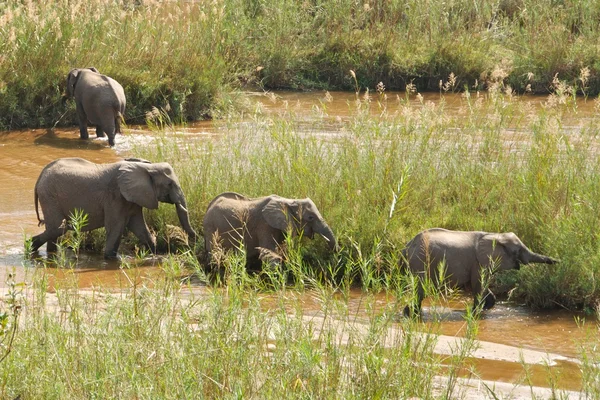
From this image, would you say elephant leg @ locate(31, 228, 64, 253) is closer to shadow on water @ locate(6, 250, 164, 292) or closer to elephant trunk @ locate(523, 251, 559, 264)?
shadow on water @ locate(6, 250, 164, 292)

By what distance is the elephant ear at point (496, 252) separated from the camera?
7984mm

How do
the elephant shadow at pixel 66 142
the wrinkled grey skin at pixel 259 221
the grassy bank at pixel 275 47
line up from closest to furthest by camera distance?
the wrinkled grey skin at pixel 259 221 → the elephant shadow at pixel 66 142 → the grassy bank at pixel 275 47

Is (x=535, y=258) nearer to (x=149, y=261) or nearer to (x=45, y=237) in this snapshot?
(x=149, y=261)

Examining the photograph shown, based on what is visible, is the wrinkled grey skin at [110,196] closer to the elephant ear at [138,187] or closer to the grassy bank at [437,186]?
the elephant ear at [138,187]

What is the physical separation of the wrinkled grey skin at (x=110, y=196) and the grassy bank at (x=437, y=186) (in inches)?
15.8

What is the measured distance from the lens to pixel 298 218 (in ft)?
28.4

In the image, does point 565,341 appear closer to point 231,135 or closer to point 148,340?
point 148,340

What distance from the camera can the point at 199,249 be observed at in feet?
31.0

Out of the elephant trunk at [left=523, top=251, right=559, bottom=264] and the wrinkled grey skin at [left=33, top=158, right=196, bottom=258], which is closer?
the elephant trunk at [left=523, top=251, right=559, bottom=264]

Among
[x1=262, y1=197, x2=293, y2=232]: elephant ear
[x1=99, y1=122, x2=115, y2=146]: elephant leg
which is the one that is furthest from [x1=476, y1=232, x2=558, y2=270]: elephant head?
[x1=99, y1=122, x2=115, y2=146]: elephant leg

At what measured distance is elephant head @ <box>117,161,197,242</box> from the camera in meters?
9.40

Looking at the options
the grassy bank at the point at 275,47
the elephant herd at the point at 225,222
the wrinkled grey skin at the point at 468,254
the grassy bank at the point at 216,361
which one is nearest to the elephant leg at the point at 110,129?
the grassy bank at the point at 275,47

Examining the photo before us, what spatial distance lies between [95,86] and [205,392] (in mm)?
9499

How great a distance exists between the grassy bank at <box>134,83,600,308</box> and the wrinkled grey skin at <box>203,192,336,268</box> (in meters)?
0.27
